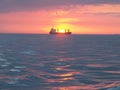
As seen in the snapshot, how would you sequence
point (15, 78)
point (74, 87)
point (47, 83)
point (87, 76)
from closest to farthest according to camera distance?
point (74, 87) < point (47, 83) < point (15, 78) < point (87, 76)

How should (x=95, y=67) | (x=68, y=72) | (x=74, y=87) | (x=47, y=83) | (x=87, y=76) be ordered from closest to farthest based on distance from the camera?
(x=74, y=87) → (x=47, y=83) → (x=87, y=76) → (x=68, y=72) → (x=95, y=67)

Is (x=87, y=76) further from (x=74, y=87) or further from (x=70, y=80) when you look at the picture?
(x=74, y=87)

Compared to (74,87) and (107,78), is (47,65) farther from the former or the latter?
(74,87)

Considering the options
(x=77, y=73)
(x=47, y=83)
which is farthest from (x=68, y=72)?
(x=47, y=83)

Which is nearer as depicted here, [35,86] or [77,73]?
[35,86]

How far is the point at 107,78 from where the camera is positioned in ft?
216

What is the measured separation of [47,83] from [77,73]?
13.2 metres

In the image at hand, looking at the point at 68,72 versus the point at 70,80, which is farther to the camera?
the point at 68,72

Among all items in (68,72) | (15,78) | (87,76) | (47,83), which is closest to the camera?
(47,83)

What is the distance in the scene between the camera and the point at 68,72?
7319 centimetres

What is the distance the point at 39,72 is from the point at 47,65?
→ 11496mm

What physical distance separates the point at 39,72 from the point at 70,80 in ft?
33.1

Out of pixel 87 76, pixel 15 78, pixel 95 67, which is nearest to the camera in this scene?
pixel 15 78

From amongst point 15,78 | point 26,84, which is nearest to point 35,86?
point 26,84
